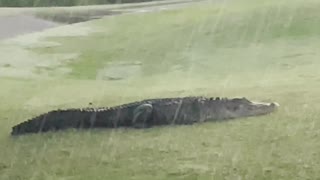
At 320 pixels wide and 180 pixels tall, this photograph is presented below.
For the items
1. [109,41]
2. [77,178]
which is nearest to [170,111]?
[77,178]

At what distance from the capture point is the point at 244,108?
661 cm

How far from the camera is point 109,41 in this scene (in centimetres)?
1196

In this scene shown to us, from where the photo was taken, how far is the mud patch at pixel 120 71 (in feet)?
29.6

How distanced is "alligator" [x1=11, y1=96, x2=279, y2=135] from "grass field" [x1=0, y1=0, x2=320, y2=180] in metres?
0.15

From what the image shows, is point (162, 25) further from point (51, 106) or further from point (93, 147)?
point (93, 147)

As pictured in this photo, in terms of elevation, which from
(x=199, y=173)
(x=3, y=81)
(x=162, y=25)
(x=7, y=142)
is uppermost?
(x=199, y=173)

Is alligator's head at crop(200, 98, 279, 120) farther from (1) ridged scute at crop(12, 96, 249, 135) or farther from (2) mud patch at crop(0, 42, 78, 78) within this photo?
(2) mud patch at crop(0, 42, 78, 78)

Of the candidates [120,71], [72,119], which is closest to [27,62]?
[120,71]

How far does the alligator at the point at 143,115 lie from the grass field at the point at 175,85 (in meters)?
0.15

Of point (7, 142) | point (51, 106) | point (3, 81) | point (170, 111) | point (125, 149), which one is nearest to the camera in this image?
point (125, 149)

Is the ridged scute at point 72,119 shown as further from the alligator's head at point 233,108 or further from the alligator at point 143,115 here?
the alligator's head at point 233,108

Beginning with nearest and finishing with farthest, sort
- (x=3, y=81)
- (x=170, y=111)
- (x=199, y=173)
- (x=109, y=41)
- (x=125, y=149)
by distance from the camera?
(x=199, y=173)
(x=125, y=149)
(x=170, y=111)
(x=3, y=81)
(x=109, y=41)

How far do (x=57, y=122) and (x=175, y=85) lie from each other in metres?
2.28

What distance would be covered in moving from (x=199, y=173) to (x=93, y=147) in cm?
122
